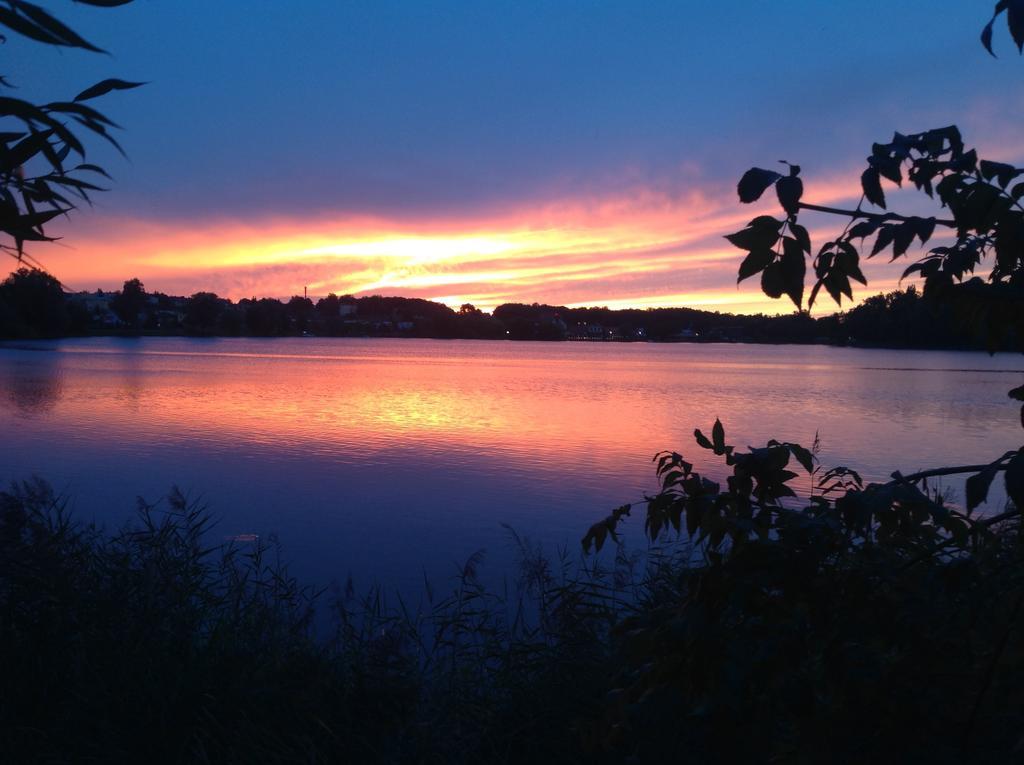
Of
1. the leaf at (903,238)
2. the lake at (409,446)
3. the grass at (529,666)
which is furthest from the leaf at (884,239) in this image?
the lake at (409,446)

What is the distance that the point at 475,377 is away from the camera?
151ft

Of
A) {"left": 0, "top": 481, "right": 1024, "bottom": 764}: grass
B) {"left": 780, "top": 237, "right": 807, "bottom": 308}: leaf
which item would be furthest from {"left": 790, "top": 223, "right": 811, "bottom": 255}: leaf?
{"left": 0, "top": 481, "right": 1024, "bottom": 764}: grass

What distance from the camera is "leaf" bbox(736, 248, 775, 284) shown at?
1643 millimetres

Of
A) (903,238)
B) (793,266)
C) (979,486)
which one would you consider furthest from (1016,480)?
(903,238)

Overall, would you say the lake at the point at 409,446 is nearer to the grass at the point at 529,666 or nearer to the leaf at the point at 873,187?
the grass at the point at 529,666

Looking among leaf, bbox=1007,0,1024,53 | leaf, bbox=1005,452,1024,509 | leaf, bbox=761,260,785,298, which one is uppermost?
leaf, bbox=1007,0,1024,53

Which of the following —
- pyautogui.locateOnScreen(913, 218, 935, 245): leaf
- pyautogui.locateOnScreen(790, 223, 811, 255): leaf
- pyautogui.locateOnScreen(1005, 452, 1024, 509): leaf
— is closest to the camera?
pyautogui.locateOnScreen(1005, 452, 1024, 509): leaf

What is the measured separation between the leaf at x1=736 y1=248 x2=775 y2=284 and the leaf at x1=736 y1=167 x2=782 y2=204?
116 mm

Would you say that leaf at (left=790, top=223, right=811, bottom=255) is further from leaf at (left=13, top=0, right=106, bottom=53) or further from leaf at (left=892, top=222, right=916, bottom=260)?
leaf at (left=13, top=0, right=106, bottom=53)

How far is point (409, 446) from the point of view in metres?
19.1

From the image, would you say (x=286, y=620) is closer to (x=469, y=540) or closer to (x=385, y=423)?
(x=469, y=540)

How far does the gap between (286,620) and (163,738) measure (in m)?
2.15

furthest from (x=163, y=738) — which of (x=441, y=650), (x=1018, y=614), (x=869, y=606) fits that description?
(x=1018, y=614)

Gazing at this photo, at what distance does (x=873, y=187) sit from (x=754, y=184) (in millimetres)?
427
